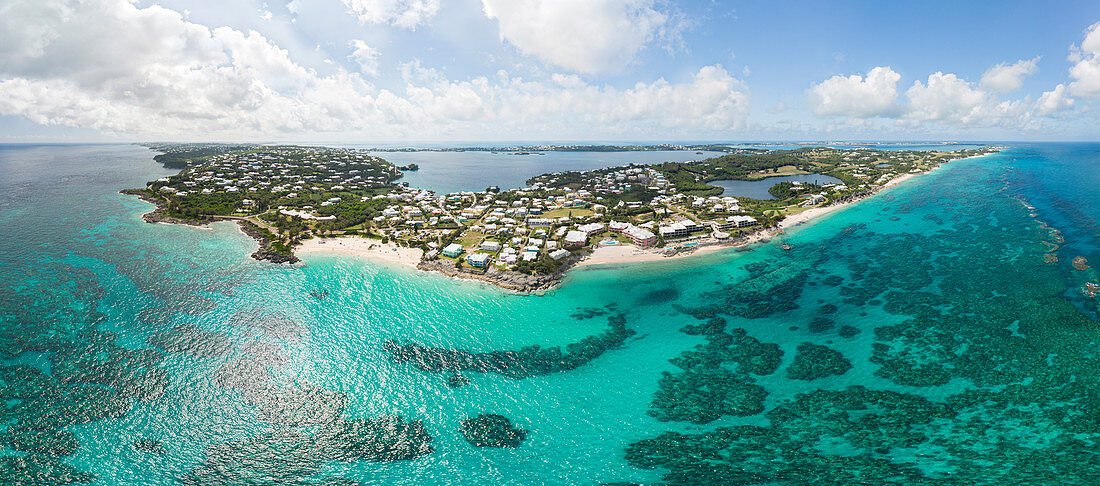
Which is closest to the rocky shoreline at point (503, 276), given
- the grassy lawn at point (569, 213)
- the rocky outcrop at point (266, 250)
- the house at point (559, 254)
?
the house at point (559, 254)

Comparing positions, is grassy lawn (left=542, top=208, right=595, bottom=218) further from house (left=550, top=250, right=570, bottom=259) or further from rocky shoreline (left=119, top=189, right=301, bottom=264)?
rocky shoreline (left=119, top=189, right=301, bottom=264)

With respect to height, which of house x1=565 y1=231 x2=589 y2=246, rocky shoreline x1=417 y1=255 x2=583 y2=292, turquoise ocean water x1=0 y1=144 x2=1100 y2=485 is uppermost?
house x1=565 y1=231 x2=589 y2=246

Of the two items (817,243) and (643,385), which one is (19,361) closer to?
(643,385)

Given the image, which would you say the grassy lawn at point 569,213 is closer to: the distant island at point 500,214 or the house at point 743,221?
the distant island at point 500,214

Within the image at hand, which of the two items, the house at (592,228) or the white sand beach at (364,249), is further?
Answer: the house at (592,228)

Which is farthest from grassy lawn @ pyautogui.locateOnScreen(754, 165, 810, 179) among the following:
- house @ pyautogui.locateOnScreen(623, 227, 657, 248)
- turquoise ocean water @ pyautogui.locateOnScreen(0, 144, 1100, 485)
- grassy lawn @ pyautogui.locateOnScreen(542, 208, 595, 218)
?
house @ pyautogui.locateOnScreen(623, 227, 657, 248)
